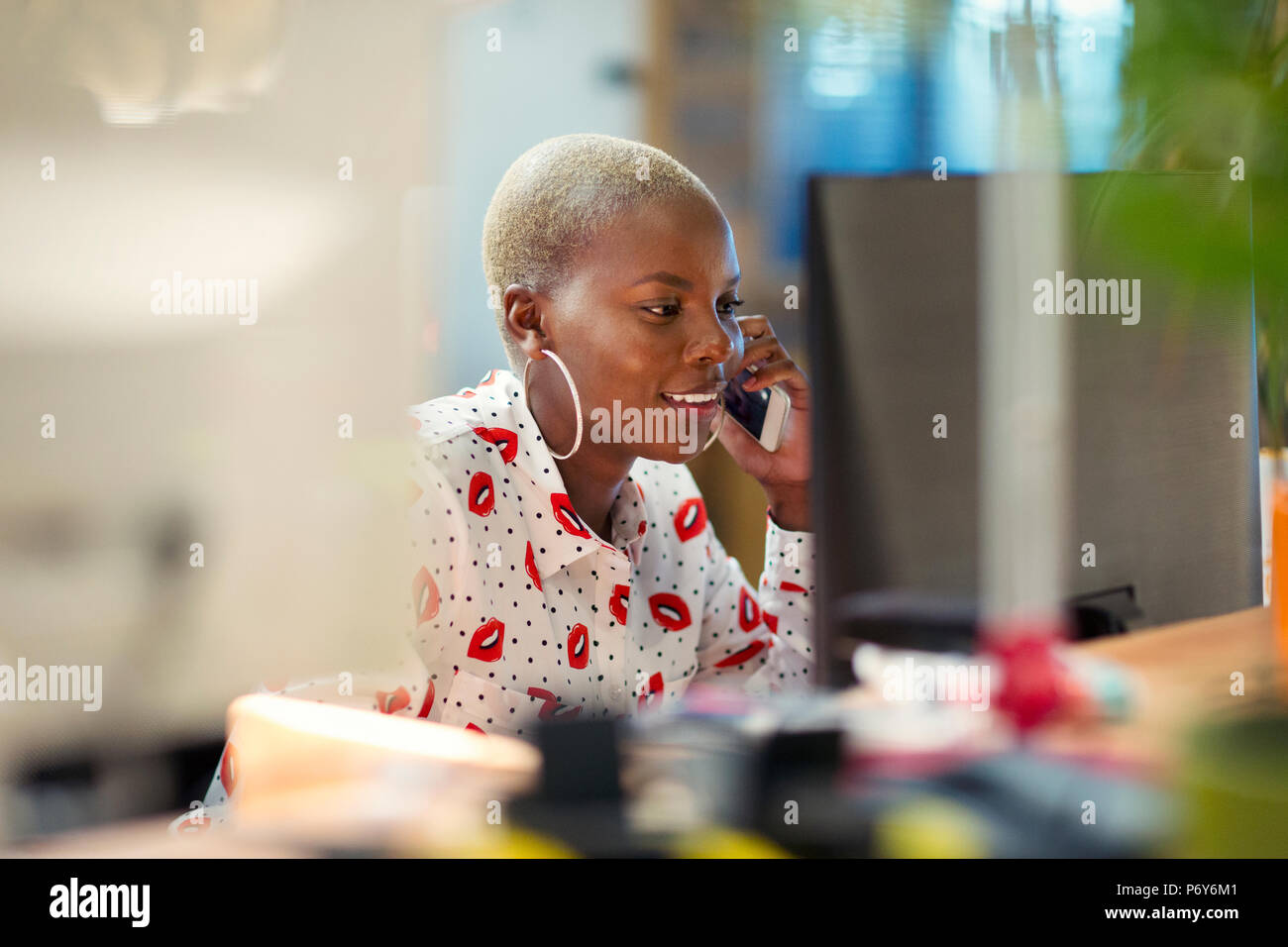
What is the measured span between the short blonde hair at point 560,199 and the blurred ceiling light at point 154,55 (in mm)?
204

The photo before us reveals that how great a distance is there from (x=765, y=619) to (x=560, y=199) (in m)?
0.40

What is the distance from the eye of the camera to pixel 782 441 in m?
0.95

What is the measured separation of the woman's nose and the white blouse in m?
0.13

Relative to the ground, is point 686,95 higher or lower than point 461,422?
higher

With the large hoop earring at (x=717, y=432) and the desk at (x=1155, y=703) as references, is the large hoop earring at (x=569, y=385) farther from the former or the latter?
the desk at (x=1155, y=703)

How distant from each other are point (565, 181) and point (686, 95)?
0.40 ft

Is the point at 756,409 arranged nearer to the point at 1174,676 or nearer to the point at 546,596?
the point at 546,596

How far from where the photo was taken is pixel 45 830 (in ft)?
2.83

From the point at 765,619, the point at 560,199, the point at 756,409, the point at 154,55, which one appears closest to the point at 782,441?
the point at 756,409

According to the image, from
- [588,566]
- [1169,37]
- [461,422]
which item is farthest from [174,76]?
[1169,37]

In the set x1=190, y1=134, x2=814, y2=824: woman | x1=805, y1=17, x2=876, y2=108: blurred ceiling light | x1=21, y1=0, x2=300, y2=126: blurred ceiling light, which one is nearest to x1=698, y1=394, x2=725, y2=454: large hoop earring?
x1=190, y1=134, x2=814, y2=824: woman

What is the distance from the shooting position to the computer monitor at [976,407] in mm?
801
